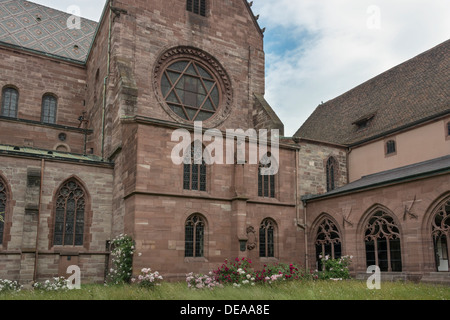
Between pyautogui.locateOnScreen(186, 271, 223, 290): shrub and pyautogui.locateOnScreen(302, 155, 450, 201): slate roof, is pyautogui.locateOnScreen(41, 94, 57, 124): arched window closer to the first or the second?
pyautogui.locateOnScreen(186, 271, 223, 290): shrub

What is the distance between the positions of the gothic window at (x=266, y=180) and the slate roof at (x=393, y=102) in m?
5.89

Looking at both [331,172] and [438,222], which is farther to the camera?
[331,172]

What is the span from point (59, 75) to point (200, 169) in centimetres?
1319

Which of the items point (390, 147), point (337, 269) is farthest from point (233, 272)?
point (390, 147)

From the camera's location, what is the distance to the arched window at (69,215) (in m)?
19.4

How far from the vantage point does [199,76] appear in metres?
25.6

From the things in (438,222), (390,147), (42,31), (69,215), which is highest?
(42,31)

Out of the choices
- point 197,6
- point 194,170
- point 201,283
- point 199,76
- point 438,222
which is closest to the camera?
point 201,283

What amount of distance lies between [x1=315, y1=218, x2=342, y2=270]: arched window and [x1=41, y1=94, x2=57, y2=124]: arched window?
16.7 meters

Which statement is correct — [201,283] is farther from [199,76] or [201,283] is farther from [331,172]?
[199,76]

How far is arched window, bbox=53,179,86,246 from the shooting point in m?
19.4

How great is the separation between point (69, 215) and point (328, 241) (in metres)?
11.5
